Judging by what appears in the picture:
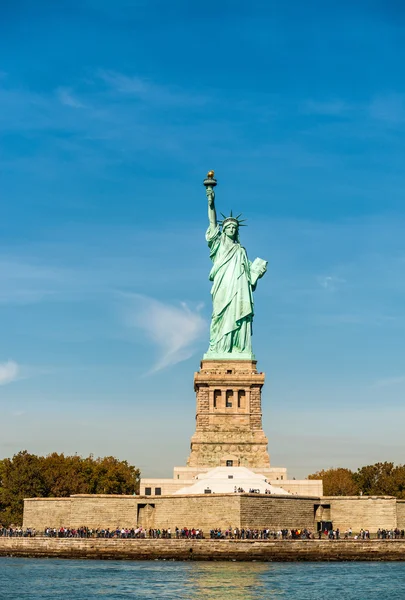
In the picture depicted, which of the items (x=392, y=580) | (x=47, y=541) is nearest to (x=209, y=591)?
(x=392, y=580)

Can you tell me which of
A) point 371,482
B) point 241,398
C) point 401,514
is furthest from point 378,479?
point 401,514

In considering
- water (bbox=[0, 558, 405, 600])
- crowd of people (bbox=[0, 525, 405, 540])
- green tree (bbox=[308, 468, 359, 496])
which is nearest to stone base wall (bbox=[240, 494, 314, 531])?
crowd of people (bbox=[0, 525, 405, 540])

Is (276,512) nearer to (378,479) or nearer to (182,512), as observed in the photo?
(182,512)

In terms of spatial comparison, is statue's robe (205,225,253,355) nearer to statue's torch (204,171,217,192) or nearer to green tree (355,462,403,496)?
statue's torch (204,171,217,192)

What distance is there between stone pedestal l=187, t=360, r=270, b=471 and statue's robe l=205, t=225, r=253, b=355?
1691 millimetres

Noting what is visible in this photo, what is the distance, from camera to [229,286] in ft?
214

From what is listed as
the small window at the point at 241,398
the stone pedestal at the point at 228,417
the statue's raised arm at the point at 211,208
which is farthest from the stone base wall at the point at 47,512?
the statue's raised arm at the point at 211,208

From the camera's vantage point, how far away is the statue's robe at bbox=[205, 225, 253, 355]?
6431cm

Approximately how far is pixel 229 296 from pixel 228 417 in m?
8.37

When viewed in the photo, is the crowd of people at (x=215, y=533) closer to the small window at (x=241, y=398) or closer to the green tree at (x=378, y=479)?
the small window at (x=241, y=398)

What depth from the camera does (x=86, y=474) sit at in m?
71.5

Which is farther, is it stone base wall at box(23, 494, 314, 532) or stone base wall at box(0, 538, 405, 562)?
stone base wall at box(23, 494, 314, 532)

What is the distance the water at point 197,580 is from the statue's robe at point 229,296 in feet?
65.8

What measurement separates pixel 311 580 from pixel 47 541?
16.9 metres
